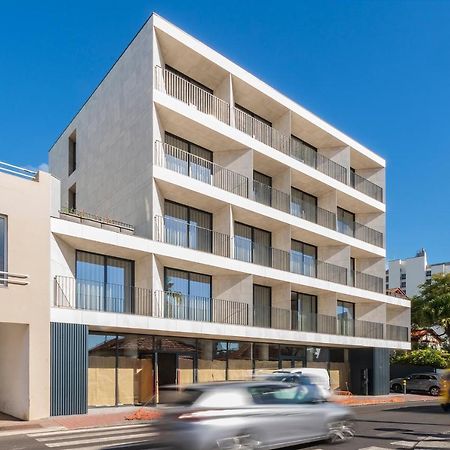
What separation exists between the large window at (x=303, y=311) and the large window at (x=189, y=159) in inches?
365

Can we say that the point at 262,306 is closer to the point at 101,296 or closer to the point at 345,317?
the point at 345,317

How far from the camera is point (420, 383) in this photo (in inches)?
1460

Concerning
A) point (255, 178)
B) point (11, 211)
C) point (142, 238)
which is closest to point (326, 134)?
point (255, 178)

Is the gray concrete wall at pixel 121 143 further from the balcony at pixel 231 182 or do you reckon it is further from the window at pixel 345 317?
the window at pixel 345 317

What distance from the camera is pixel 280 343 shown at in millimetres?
29875

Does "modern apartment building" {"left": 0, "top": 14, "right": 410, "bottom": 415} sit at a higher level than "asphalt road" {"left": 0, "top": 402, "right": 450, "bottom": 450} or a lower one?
higher

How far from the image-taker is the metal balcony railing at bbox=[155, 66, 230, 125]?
79.3 ft

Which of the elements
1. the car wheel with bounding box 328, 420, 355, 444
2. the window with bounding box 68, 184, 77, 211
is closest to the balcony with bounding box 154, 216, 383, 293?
the window with bounding box 68, 184, 77, 211

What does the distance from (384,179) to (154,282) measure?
2250 cm

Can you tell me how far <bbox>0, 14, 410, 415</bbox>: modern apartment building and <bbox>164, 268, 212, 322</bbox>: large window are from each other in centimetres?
8

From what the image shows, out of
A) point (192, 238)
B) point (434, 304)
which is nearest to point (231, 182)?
point (192, 238)

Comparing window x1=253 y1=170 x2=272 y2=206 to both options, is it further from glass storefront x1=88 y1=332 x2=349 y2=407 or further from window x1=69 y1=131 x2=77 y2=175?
window x1=69 y1=131 x2=77 y2=175

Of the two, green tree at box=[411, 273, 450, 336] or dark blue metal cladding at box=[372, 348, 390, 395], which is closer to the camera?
dark blue metal cladding at box=[372, 348, 390, 395]

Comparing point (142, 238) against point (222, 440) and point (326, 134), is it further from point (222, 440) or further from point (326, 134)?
point (326, 134)
